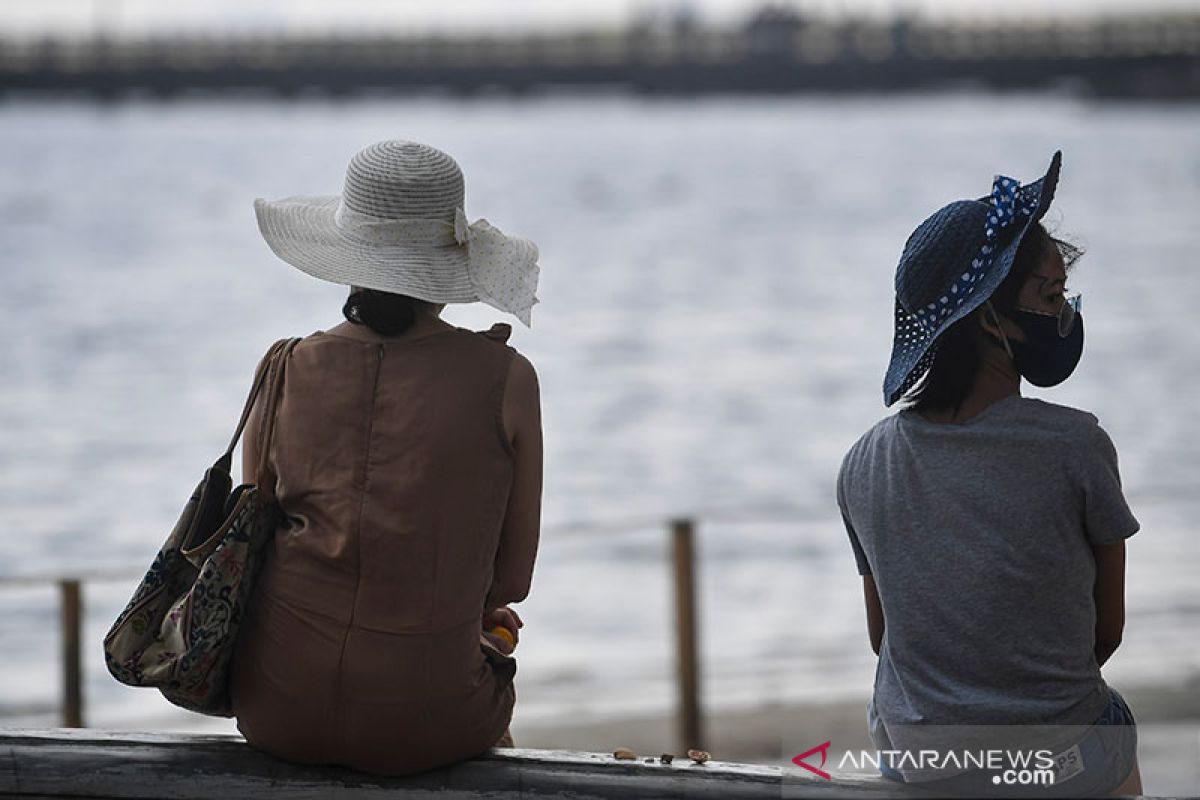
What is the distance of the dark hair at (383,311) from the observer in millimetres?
2271

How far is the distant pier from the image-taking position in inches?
2170

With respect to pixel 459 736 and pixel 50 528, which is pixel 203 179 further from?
pixel 459 736

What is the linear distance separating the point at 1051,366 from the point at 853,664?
4941mm

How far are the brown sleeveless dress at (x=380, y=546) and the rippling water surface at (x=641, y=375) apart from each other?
2.89 ft

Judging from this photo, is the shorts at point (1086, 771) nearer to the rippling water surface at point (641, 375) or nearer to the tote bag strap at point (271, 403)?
the rippling water surface at point (641, 375)

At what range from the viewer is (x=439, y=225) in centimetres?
237

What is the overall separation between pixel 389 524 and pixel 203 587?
26cm

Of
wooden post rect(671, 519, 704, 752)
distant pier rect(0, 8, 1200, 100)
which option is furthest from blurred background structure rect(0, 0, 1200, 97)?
wooden post rect(671, 519, 704, 752)

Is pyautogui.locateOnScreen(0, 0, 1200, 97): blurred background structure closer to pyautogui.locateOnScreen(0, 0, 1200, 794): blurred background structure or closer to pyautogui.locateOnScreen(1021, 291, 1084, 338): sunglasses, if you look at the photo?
pyautogui.locateOnScreen(0, 0, 1200, 794): blurred background structure

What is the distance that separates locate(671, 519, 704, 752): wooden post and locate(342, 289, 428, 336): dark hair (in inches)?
89.0

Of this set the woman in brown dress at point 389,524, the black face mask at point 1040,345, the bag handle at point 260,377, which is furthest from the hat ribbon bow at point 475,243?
the black face mask at point 1040,345

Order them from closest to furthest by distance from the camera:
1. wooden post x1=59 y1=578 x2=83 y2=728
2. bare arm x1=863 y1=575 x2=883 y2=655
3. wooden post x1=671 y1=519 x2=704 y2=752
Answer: bare arm x1=863 y1=575 x2=883 y2=655 → wooden post x1=59 y1=578 x2=83 y2=728 → wooden post x1=671 y1=519 x2=704 y2=752

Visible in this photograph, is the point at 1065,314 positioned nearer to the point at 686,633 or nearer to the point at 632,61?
the point at 686,633

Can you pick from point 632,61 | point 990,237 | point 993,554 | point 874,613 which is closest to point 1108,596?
point 993,554
